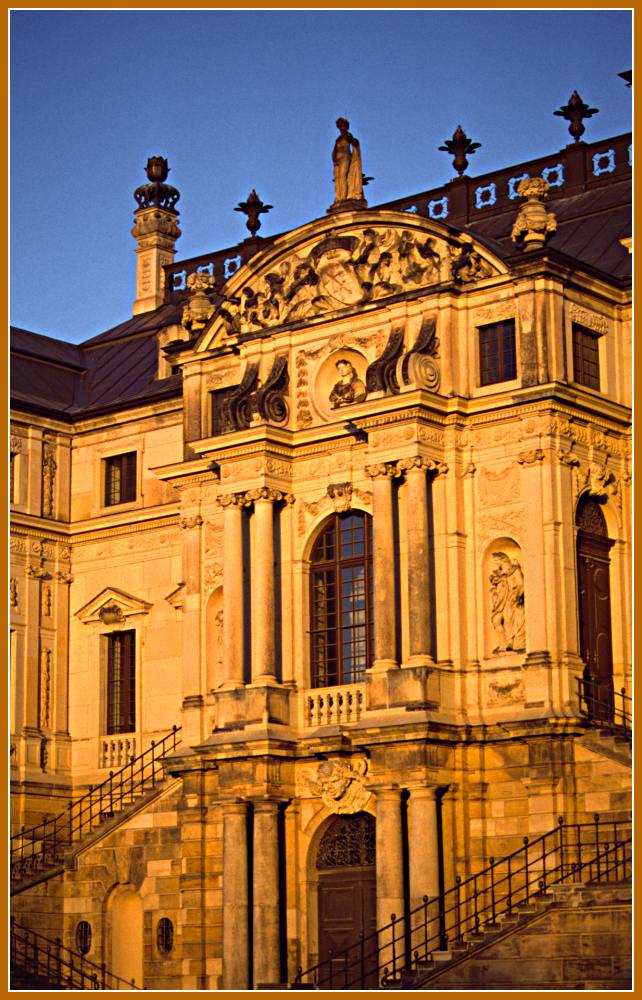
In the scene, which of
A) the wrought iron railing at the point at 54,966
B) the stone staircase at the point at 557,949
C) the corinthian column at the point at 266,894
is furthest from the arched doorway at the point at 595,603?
the wrought iron railing at the point at 54,966

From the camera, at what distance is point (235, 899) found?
36.5 m

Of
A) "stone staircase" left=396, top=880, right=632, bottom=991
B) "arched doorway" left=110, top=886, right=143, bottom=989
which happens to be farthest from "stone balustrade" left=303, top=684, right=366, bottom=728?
"stone staircase" left=396, top=880, right=632, bottom=991

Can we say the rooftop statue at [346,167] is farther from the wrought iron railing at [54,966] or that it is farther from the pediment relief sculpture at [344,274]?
the wrought iron railing at [54,966]

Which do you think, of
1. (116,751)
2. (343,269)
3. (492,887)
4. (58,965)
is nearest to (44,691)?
(116,751)

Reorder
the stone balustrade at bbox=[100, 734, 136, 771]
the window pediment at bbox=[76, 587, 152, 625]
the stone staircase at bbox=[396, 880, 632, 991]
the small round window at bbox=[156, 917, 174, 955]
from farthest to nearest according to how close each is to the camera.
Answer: the window pediment at bbox=[76, 587, 152, 625]
the stone balustrade at bbox=[100, 734, 136, 771]
the small round window at bbox=[156, 917, 174, 955]
the stone staircase at bbox=[396, 880, 632, 991]

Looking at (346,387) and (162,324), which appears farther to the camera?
(162,324)

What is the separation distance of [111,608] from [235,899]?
922 centimetres

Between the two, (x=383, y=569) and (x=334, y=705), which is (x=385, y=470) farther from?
(x=334, y=705)

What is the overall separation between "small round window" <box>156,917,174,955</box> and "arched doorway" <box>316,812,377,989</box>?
10.9ft

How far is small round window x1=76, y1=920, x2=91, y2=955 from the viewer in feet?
129

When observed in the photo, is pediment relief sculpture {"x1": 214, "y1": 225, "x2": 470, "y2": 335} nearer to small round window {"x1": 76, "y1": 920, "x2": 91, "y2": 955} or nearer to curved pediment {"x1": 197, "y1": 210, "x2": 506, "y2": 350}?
curved pediment {"x1": 197, "y1": 210, "x2": 506, "y2": 350}

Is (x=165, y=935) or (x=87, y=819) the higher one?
(x=87, y=819)

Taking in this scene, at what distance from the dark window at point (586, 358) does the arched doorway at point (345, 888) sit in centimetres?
885

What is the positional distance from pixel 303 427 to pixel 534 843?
32.2 ft
